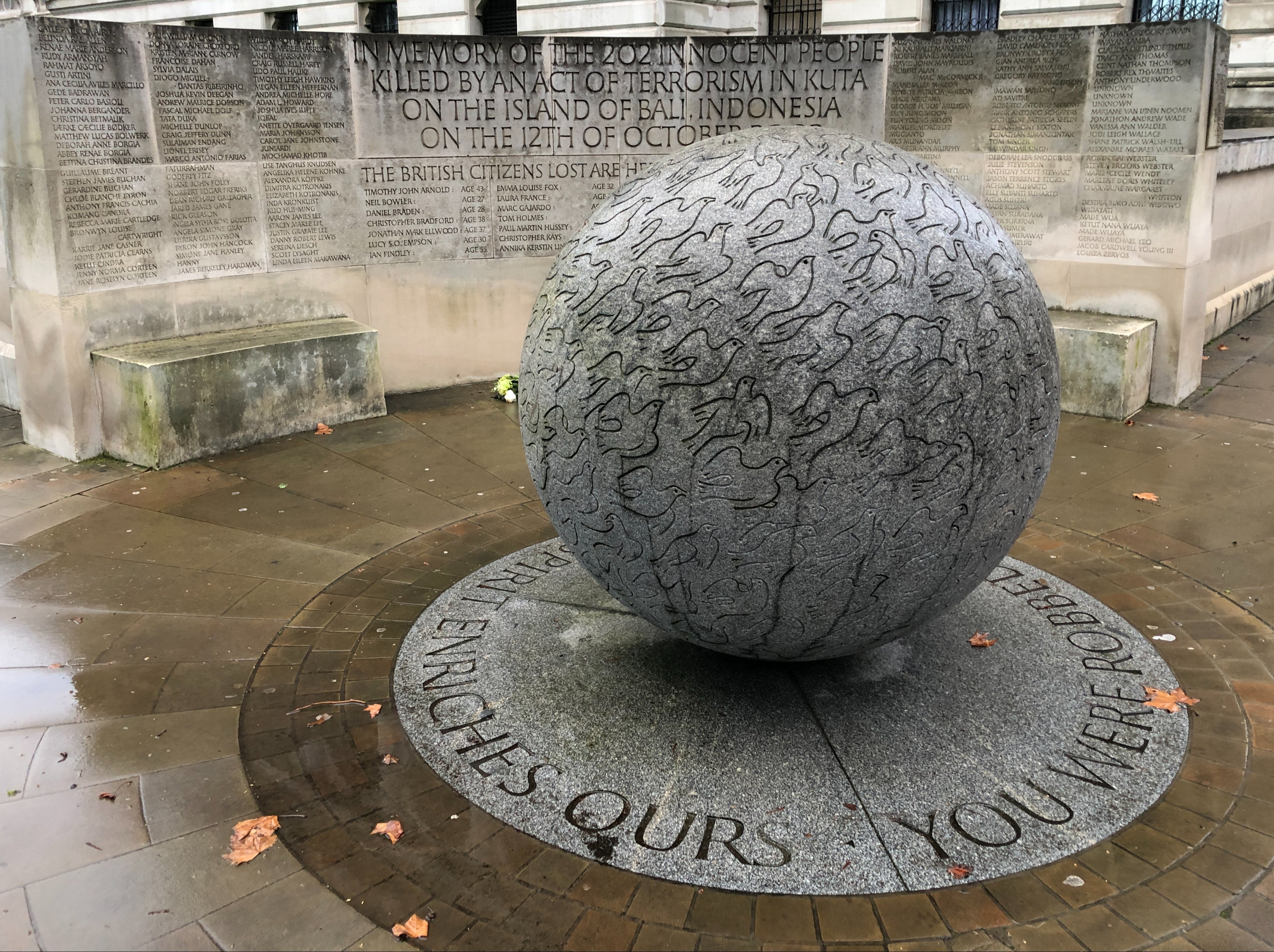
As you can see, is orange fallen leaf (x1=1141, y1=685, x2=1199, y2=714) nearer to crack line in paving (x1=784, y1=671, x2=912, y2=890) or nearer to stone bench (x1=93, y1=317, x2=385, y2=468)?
crack line in paving (x1=784, y1=671, x2=912, y2=890)

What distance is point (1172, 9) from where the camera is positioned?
1952 cm

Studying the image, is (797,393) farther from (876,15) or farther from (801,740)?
(876,15)

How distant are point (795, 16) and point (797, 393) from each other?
21.4 metres

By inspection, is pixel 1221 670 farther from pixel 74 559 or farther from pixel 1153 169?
pixel 74 559

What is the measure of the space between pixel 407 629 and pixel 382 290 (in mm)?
5593

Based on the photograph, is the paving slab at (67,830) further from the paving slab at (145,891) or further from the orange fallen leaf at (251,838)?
the orange fallen leaf at (251,838)

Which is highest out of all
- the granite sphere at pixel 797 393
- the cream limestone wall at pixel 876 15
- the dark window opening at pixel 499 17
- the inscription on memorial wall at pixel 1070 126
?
the dark window opening at pixel 499 17

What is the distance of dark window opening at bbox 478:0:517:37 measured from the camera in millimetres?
24125

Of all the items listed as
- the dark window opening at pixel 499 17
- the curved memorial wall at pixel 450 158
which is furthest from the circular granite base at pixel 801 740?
the dark window opening at pixel 499 17

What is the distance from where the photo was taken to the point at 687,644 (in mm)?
5527

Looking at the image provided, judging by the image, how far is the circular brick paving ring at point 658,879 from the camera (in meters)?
3.64

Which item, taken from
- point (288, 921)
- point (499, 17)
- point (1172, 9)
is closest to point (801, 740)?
point (288, 921)

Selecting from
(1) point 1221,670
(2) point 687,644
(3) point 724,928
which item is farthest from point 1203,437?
(3) point 724,928

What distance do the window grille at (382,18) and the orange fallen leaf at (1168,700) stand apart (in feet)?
84.9
